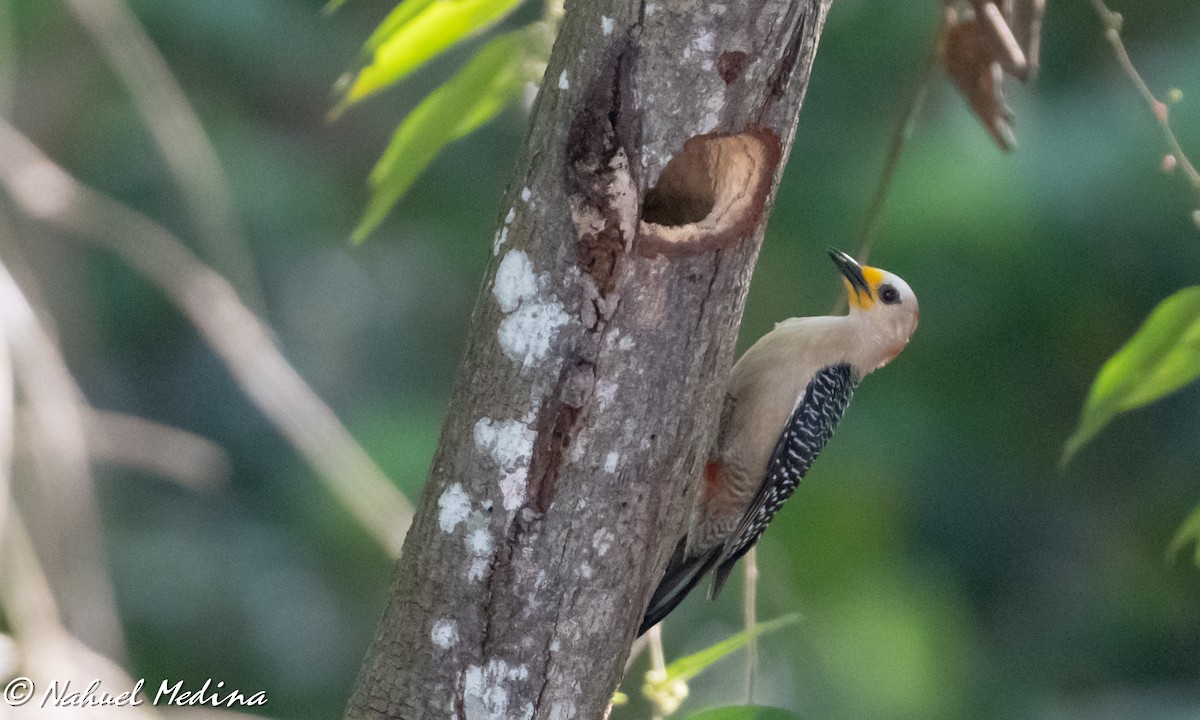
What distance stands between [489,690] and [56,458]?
4.14 feet

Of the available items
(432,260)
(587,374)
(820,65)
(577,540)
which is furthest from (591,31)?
(432,260)

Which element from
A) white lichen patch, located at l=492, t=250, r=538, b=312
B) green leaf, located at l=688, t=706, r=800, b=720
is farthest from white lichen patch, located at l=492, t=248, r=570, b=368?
green leaf, located at l=688, t=706, r=800, b=720

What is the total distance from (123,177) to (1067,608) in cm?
545

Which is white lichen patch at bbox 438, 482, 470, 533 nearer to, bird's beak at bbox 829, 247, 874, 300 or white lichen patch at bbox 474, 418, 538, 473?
white lichen patch at bbox 474, 418, 538, 473

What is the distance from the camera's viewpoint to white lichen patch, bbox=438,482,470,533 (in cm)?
A: 158

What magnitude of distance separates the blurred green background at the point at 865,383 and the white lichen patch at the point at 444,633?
133 inches

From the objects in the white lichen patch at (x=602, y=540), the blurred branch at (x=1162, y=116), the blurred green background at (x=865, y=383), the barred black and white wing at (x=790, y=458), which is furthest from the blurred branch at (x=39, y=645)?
the blurred green background at (x=865, y=383)

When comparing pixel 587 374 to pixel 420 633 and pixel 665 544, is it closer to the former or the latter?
pixel 665 544

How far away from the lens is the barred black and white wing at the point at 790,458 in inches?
107

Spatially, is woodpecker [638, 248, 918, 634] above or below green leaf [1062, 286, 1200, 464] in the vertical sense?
below

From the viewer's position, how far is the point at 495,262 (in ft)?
5.30

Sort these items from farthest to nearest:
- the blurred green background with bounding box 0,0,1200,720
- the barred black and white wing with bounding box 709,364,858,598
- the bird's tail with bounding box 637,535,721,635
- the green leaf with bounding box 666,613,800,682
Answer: the blurred green background with bounding box 0,0,1200,720 → the barred black and white wing with bounding box 709,364,858,598 → the bird's tail with bounding box 637,535,721,635 → the green leaf with bounding box 666,613,800,682

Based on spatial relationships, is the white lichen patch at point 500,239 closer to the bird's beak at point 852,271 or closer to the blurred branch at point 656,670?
the blurred branch at point 656,670

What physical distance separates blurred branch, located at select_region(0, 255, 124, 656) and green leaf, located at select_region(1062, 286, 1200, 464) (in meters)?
1.76
